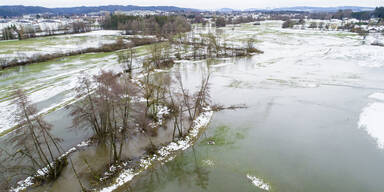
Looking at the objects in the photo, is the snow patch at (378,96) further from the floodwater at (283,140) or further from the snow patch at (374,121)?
the snow patch at (374,121)

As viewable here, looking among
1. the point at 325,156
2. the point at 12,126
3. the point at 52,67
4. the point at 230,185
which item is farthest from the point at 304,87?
the point at 52,67

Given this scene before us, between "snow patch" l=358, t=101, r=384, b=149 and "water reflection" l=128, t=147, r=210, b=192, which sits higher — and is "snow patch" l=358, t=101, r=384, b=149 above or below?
above

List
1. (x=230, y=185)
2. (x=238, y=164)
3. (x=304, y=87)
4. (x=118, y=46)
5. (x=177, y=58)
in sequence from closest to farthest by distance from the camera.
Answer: (x=230, y=185) < (x=238, y=164) < (x=304, y=87) < (x=177, y=58) < (x=118, y=46)

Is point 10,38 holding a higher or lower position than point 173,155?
higher

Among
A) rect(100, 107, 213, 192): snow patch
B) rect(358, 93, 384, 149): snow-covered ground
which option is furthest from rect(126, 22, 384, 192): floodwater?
rect(100, 107, 213, 192): snow patch

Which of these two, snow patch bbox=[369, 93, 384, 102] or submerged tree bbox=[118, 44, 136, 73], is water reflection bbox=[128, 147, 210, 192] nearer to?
submerged tree bbox=[118, 44, 136, 73]

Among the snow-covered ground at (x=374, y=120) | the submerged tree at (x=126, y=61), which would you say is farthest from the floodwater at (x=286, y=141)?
the submerged tree at (x=126, y=61)

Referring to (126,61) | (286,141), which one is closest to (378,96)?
(286,141)

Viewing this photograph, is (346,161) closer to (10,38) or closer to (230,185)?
(230,185)
